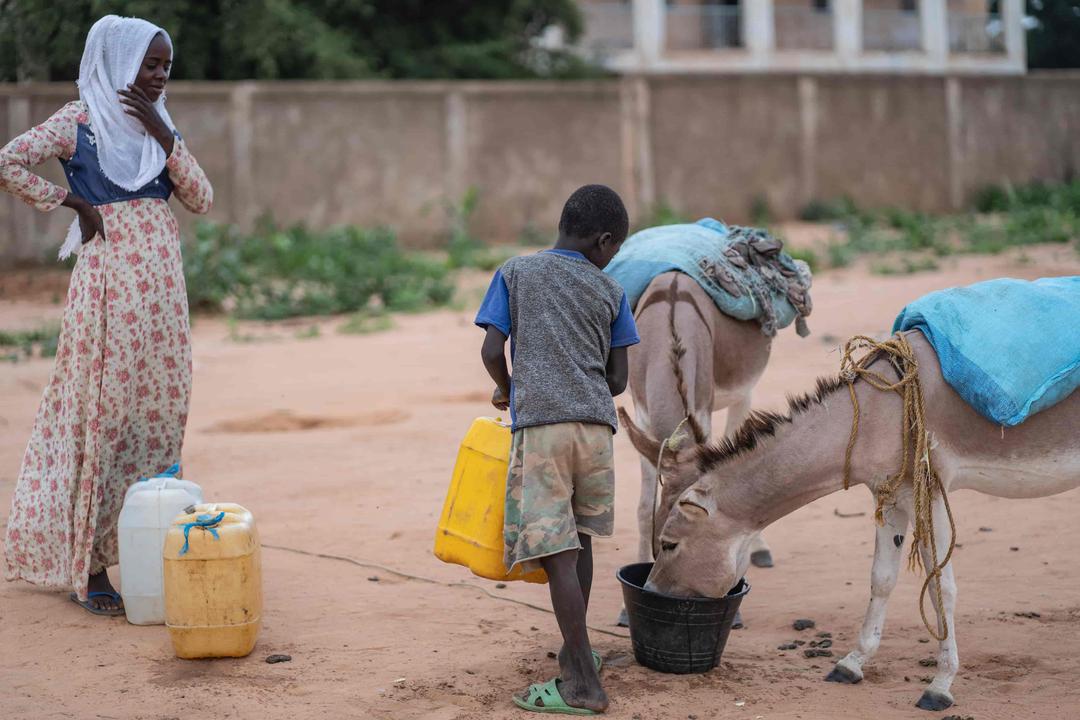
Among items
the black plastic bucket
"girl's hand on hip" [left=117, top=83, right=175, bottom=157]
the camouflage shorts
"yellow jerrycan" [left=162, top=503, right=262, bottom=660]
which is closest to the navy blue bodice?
"girl's hand on hip" [left=117, top=83, right=175, bottom=157]

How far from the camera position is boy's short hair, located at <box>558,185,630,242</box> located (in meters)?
3.89

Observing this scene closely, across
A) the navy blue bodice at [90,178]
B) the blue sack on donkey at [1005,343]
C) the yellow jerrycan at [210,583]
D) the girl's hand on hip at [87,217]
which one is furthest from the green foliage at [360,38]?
the blue sack on donkey at [1005,343]

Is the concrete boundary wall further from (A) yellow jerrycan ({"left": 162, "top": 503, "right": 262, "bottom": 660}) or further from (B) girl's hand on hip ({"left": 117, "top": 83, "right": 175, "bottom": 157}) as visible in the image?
(A) yellow jerrycan ({"left": 162, "top": 503, "right": 262, "bottom": 660})

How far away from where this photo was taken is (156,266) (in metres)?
4.84

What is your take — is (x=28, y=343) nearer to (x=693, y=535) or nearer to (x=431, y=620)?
(x=431, y=620)

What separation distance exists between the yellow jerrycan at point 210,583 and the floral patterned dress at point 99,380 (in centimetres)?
64

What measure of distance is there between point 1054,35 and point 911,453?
30664 mm

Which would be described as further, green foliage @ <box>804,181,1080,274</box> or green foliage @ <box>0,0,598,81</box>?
green foliage @ <box>0,0,598,81</box>

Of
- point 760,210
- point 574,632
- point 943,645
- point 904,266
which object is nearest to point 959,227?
point 760,210

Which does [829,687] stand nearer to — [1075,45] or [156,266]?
[156,266]

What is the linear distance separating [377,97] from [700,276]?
512 inches

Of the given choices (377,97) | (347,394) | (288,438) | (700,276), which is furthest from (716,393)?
(377,97)

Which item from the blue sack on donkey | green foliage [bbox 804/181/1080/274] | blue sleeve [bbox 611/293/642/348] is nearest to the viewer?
the blue sack on donkey

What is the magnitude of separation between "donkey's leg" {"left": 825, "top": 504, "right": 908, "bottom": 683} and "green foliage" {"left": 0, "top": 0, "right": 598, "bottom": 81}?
29.9 feet
